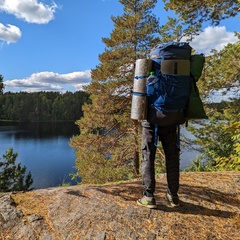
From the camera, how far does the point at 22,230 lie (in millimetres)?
2051

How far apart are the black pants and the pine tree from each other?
317 inches

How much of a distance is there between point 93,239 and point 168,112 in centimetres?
128

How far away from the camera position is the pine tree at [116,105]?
11.0 m

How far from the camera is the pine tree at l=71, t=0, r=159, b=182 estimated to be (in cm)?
1102

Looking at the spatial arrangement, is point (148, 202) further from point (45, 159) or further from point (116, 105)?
point (45, 159)

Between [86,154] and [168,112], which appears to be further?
[86,154]

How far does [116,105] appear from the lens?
11.4m

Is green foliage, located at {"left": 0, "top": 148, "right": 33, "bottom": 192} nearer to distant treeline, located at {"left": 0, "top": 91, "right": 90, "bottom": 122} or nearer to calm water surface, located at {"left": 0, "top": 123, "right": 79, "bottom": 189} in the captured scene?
calm water surface, located at {"left": 0, "top": 123, "right": 79, "bottom": 189}

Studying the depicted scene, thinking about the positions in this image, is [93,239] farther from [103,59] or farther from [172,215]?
[103,59]

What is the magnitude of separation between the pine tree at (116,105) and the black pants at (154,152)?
806 centimetres

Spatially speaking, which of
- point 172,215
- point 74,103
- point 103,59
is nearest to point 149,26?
point 103,59

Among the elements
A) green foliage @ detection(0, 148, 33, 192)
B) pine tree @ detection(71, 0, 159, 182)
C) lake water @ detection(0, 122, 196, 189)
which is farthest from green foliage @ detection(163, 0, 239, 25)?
lake water @ detection(0, 122, 196, 189)

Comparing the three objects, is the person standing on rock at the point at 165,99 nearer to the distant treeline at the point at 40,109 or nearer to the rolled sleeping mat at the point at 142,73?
the rolled sleeping mat at the point at 142,73

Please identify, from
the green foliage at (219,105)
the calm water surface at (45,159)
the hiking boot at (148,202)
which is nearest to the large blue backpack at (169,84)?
the hiking boot at (148,202)
